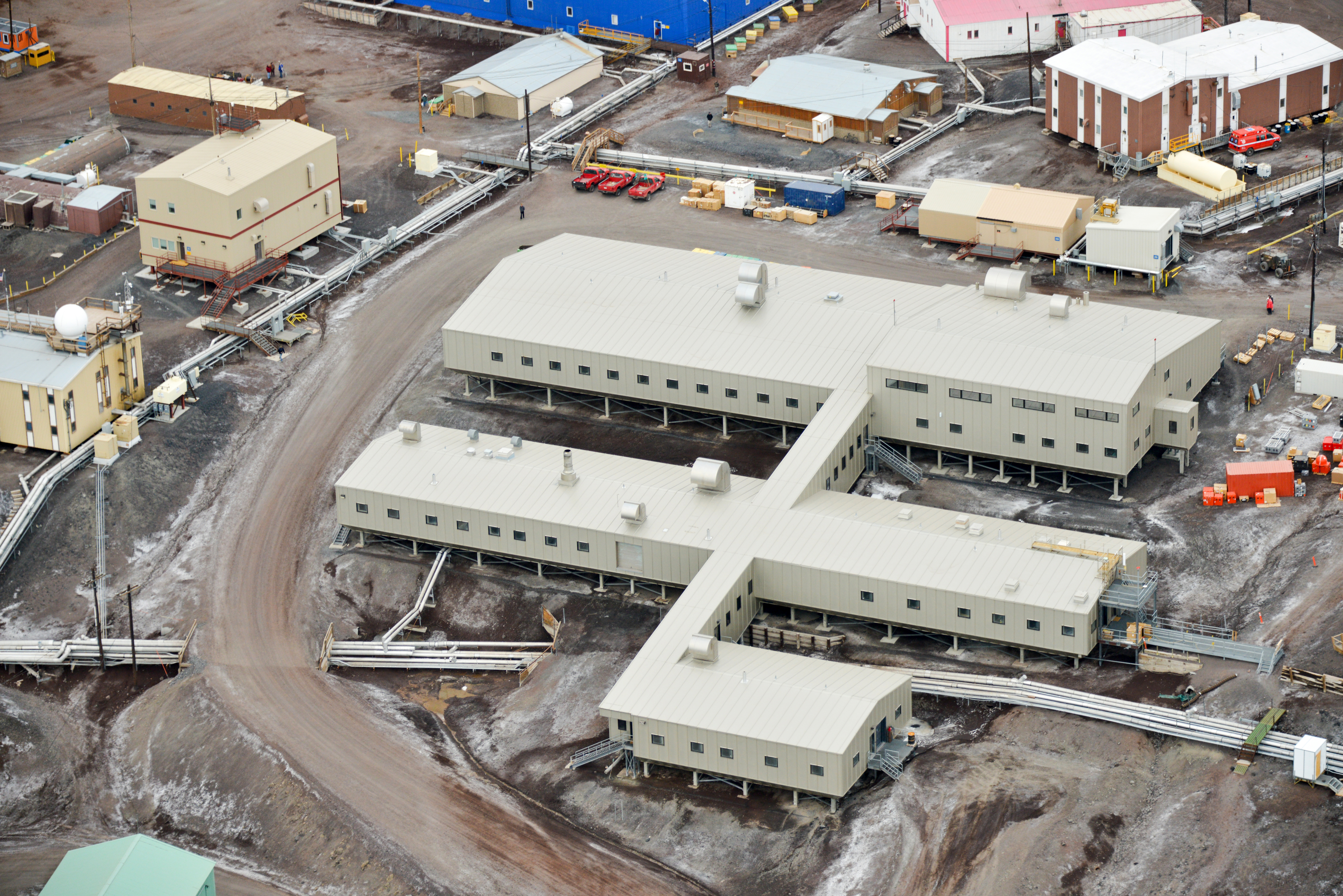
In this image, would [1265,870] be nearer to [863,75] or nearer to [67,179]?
[863,75]

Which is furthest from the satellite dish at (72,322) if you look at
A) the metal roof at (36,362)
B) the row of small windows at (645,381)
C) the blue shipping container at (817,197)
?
the blue shipping container at (817,197)

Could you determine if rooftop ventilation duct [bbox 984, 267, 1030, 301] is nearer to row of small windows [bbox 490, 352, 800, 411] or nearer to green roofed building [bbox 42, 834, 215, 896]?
row of small windows [bbox 490, 352, 800, 411]

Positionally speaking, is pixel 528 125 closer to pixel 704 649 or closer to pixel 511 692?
pixel 511 692

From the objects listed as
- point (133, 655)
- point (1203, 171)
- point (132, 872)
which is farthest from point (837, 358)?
point (132, 872)

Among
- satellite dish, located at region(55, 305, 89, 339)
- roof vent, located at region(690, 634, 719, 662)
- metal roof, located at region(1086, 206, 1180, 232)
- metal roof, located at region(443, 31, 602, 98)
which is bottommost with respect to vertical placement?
roof vent, located at region(690, 634, 719, 662)

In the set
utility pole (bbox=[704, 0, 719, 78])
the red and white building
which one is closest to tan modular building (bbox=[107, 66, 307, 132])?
utility pole (bbox=[704, 0, 719, 78])

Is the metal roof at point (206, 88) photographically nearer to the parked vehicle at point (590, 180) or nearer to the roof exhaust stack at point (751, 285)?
the parked vehicle at point (590, 180)
